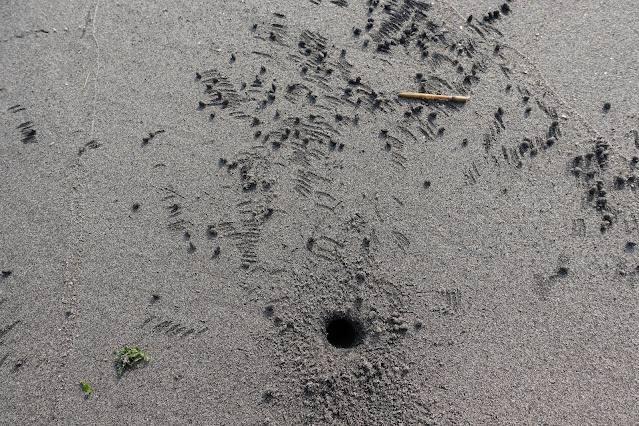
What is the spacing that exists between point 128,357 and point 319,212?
1732 mm

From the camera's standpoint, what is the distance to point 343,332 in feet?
11.5

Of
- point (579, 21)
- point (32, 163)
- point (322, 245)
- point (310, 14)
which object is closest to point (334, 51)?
point (310, 14)

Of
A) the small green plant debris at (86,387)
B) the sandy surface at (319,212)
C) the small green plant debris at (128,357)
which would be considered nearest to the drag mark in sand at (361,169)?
the sandy surface at (319,212)

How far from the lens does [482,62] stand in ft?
15.2

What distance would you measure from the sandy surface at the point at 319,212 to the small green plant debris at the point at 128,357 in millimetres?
54

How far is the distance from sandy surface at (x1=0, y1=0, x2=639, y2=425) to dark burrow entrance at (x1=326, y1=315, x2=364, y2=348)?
3 centimetres

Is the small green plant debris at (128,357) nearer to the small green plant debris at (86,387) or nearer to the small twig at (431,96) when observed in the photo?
the small green plant debris at (86,387)

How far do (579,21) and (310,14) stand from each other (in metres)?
2.69

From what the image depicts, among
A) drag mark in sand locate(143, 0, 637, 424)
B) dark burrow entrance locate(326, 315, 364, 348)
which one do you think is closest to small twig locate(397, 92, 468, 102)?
drag mark in sand locate(143, 0, 637, 424)

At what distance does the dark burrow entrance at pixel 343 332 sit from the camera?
344cm

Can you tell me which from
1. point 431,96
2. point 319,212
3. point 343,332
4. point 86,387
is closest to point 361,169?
point 319,212

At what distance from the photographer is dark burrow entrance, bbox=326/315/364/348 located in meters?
3.44

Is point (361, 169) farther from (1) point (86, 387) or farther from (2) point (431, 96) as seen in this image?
(1) point (86, 387)

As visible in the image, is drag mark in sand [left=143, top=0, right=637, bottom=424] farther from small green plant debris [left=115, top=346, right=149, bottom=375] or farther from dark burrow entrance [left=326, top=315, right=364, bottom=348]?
small green plant debris [left=115, top=346, right=149, bottom=375]
